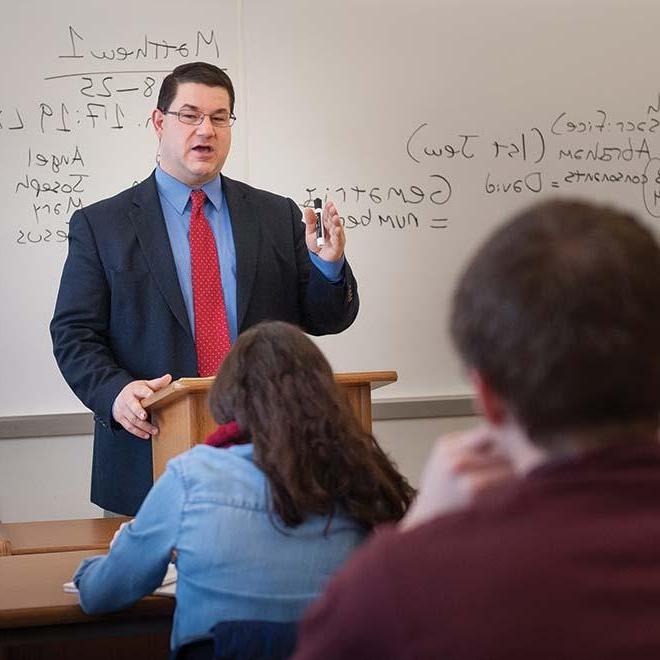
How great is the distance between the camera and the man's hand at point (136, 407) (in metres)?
2.79

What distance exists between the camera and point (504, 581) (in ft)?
2.64

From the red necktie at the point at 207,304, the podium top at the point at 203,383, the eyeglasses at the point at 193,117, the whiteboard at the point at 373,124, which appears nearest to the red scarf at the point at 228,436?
the podium top at the point at 203,383

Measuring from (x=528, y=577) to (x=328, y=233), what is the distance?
2182mm

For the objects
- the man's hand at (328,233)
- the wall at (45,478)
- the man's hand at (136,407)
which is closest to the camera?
the man's hand at (136,407)

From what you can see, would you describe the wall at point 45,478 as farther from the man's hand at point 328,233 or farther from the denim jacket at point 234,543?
the denim jacket at point 234,543

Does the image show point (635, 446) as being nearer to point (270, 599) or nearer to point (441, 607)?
point (441, 607)

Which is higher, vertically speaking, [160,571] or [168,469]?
[168,469]

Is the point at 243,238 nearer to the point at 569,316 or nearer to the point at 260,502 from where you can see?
the point at 260,502

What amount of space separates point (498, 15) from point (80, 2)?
5.35 ft

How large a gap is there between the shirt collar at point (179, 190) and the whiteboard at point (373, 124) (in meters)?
0.92

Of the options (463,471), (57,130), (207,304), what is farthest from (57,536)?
(463,471)

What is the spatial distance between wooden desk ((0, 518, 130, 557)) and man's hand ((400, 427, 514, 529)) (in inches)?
79.5

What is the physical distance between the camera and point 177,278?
10.3 ft

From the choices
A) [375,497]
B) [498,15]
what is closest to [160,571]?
[375,497]
